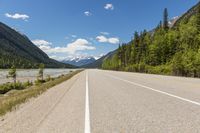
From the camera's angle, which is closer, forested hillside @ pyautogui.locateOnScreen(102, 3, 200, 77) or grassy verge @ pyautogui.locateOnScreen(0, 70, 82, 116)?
grassy verge @ pyautogui.locateOnScreen(0, 70, 82, 116)

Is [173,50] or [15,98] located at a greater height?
[173,50]

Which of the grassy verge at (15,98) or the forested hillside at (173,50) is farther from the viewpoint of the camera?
the forested hillside at (173,50)

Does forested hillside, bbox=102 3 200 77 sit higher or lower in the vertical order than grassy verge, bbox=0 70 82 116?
higher

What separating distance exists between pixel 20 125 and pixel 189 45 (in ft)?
179

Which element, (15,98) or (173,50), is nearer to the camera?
(15,98)

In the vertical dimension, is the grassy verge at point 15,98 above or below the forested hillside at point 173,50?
below

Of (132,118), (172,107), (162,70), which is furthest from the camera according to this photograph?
(162,70)

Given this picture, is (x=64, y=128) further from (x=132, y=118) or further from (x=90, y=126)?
(x=132, y=118)

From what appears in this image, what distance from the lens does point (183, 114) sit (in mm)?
7105

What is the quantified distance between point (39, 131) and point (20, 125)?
108 cm

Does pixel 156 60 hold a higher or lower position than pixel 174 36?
lower

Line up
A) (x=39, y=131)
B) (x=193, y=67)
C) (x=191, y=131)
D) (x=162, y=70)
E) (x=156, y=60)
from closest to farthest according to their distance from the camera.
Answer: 1. (x=191, y=131)
2. (x=39, y=131)
3. (x=193, y=67)
4. (x=162, y=70)
5. (x=156, y=60)

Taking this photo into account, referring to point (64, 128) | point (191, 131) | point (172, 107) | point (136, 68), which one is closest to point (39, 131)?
point (64, 128)

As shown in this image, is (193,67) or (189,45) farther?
(189,45)
